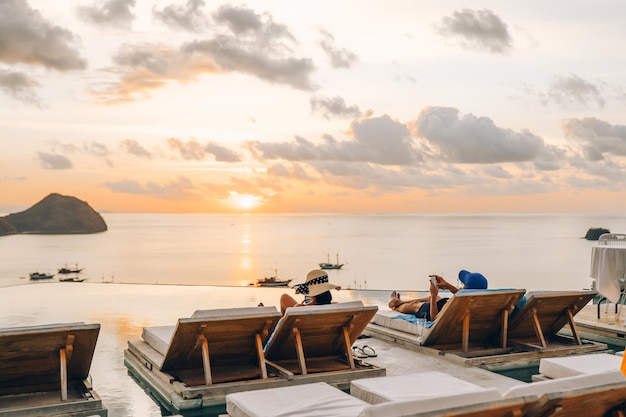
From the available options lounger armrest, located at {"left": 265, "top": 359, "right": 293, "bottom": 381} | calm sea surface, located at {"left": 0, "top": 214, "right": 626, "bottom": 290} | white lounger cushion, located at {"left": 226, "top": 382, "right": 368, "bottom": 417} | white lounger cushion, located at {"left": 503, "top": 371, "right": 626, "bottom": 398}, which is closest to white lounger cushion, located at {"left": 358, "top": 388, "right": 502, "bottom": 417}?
white lounger cushion, located at {"left": 503, "top": 371, "right": 626, "bottom": 398}

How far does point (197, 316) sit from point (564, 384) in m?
2.78

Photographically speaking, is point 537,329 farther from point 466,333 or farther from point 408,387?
point 408,387

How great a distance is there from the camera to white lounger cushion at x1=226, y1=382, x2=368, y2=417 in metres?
3.85

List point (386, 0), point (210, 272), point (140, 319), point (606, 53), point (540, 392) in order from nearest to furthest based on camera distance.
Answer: point (540, 392) → point (140, 319) → point (386, 0) → point (606, 53) → point (210, 272)

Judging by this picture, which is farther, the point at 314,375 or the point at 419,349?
the point at 419,349

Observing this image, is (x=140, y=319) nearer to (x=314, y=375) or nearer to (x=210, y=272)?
(x=314, y=375)

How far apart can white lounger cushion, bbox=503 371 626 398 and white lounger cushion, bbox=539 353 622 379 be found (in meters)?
1.70

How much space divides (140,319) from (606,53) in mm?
23249

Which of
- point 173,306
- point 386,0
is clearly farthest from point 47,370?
point 386,0

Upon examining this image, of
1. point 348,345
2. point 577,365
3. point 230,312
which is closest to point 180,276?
point 348,345

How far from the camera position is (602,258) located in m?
7.90

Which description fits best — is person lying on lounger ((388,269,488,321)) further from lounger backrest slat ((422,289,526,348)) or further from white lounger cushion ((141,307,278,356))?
white lounger cushion ((141,307,278,356))

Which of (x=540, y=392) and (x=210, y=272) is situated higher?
(x=540, y=392)

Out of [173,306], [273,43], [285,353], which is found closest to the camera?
[285,353]
